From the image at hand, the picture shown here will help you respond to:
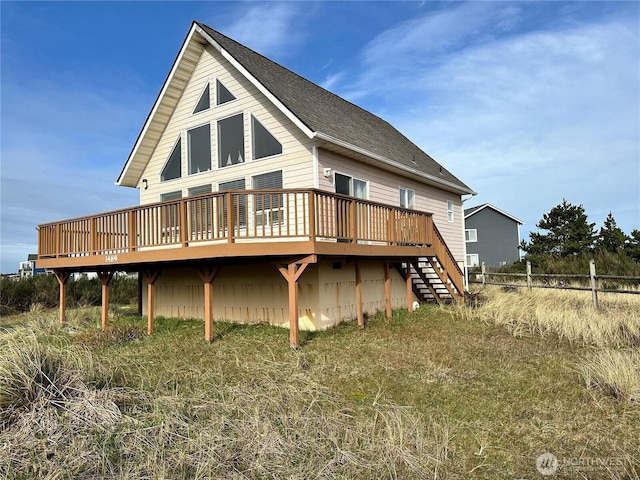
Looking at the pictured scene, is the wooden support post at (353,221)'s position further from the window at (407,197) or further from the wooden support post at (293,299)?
the window at (407,197)

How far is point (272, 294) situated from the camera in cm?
1116

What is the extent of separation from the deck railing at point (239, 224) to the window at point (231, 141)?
191 cm

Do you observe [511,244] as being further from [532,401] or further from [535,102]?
[532,401]

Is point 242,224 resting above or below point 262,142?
below

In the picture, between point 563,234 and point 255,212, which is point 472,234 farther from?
point 255,212

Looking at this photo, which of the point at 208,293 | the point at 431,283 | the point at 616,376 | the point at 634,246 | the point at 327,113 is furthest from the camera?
the point at 634,246

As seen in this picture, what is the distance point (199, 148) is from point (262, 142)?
8.72 ft

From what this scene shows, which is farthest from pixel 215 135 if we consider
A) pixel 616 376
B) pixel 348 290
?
pixel 616 376

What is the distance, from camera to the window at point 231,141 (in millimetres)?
12531

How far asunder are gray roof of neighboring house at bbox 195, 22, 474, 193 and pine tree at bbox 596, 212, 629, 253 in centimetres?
1555

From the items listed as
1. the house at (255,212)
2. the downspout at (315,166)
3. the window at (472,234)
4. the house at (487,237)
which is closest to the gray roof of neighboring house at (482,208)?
the house at (487,237)

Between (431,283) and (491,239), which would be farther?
(491,239)

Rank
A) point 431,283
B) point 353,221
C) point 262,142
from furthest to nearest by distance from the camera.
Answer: point 431,283
point 262,142
point 353,221

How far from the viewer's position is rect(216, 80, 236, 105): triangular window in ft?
41.9
